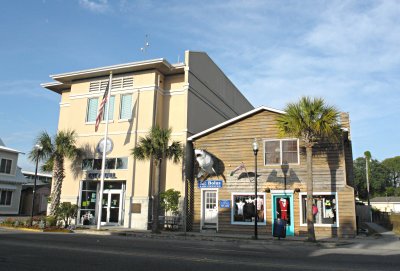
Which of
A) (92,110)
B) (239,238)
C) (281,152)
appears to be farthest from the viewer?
(92,110)

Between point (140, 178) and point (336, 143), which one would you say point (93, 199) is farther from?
point (336, 143)

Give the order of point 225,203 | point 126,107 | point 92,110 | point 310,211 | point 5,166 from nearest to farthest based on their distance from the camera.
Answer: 1. point 310,211
2. point 225,203
3. point 126,107
4. point 92,110
5. point 5,166

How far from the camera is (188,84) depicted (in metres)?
24.2

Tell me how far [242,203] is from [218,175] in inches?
86.4

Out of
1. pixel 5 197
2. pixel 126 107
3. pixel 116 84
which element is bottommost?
pixel 5 197

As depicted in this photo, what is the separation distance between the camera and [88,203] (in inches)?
974

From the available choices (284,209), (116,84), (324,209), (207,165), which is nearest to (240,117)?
(207,165)

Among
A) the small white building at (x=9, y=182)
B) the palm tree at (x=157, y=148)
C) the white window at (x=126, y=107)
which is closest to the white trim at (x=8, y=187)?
the small white building at (x=9, y=182)

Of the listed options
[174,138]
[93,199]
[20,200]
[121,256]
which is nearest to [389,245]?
[121,256]

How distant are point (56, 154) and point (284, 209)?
15.0 m

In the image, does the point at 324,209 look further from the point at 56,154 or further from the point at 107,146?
the point at 56,154

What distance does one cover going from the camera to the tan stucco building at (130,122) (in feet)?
75.9

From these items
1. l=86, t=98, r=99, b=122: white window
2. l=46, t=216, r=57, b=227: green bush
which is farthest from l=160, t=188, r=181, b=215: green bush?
l=86, t=98, r=99, b=122: white window

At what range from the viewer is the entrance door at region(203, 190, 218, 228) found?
853 inches
